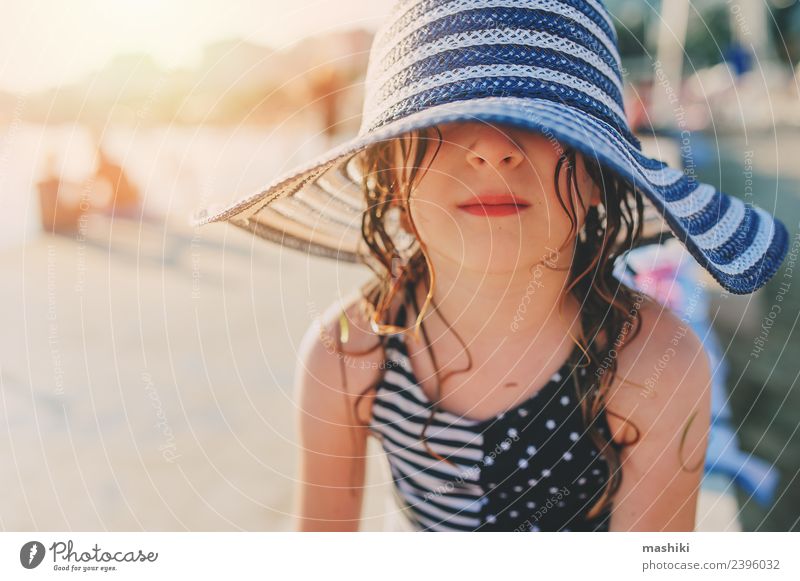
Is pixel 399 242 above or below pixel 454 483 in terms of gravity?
above

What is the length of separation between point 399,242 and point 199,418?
2.13 feet

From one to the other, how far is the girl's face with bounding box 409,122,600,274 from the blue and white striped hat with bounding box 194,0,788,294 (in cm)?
4

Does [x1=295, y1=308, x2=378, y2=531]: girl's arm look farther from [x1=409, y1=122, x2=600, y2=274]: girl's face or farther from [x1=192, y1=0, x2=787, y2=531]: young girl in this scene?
[x1=409, y1=122, x2=600, y2=274]: girl's face

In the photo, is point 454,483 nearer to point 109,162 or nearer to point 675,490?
point 675,490

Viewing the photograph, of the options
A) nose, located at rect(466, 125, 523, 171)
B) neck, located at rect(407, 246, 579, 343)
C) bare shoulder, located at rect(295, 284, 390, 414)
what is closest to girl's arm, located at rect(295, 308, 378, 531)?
bare shoulder, located at rect(295, 284, 390, 414)

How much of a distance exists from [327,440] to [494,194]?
0.31 m

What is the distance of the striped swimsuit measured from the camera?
1.90 ft

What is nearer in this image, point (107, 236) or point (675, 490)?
point (675, 490)

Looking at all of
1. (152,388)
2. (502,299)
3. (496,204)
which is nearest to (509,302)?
(502,299)

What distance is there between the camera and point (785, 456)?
3.32 feet

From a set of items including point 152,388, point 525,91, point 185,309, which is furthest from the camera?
point 185,309

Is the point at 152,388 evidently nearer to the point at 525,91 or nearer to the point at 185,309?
the point at 185,309

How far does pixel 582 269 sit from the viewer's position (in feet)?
2.00
